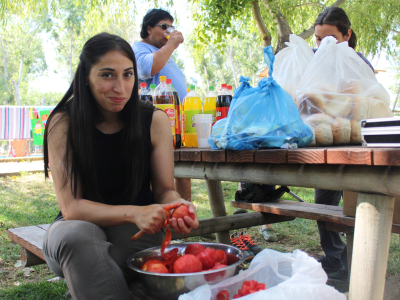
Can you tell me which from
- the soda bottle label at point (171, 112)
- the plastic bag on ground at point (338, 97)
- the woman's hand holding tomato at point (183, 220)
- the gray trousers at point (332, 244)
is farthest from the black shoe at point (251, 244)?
the woman's hand holding tomato at point (183, 220)

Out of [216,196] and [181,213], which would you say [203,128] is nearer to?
[181,213]

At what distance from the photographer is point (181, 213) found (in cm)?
146

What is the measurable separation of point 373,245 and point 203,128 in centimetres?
122

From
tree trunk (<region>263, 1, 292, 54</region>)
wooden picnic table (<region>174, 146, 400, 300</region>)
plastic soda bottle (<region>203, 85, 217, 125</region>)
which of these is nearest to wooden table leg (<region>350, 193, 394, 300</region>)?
wooden picnic table (<region>174, 146, 400, 300</region>)

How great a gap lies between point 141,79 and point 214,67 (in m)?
47.6

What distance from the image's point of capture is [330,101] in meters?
1.81

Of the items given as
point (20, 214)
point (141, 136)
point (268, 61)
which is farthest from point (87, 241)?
point (20, 214)

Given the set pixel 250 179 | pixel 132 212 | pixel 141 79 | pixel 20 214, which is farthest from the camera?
pixel 20 214

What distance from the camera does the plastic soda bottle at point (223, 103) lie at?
229 centimetres

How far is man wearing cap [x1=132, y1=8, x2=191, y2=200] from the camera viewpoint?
290 centimetres

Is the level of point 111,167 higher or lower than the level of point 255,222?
higher

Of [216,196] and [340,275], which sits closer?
[340,275]

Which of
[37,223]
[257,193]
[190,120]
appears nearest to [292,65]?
[190,120]

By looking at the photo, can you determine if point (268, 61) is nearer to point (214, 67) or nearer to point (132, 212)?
point (132, 212)
